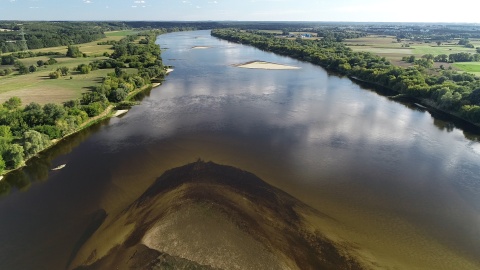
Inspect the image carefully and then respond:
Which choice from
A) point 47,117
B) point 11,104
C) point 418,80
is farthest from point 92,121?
point 418,80

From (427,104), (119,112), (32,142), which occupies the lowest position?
(119,112)

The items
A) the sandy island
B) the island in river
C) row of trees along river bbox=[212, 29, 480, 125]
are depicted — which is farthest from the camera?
the sandy island

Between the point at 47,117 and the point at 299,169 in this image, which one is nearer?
the point at 299,169

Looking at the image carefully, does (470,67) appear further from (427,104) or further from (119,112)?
(119,112)

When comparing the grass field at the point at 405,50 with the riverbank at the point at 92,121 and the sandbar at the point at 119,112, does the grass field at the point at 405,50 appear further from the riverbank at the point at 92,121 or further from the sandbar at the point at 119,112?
the riverbank at the point at 92,121

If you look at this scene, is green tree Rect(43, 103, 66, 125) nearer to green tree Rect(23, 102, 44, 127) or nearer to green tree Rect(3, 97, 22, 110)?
green tree Rect(23, 102, 44, 127)

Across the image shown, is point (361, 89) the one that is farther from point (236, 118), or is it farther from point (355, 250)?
point (355, 250)

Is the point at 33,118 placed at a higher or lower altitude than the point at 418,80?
lower

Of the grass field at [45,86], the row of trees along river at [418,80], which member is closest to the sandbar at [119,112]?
the grass field at [45,86]

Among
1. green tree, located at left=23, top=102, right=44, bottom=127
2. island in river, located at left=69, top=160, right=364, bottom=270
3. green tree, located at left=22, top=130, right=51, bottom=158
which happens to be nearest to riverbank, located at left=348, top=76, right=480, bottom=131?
island in river, located at left=69, top=160, right=364, bottom=270
